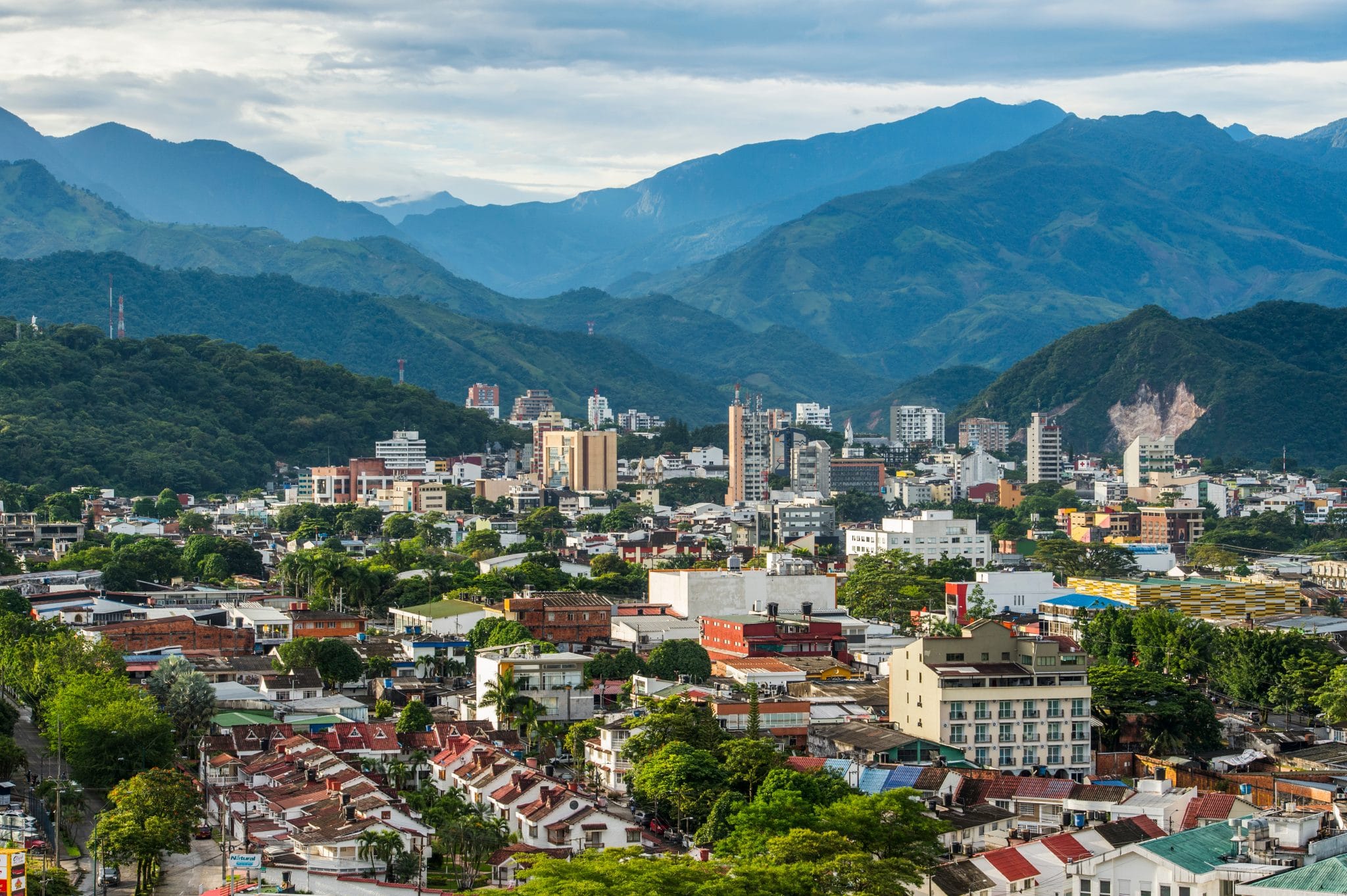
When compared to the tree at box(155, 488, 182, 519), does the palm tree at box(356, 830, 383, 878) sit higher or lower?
lower

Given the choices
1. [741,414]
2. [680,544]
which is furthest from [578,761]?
[741,414]

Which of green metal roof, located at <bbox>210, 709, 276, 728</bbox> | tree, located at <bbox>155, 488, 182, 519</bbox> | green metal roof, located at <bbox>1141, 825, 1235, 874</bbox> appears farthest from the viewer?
tree, located at <bbox>155, 488, 182, 519</bbox>

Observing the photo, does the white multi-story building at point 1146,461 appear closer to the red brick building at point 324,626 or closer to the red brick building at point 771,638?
the red brick building at point 771,638

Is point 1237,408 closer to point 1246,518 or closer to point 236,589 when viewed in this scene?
point 1246,518

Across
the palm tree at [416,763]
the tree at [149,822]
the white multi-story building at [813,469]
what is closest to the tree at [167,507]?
the white multi-story building at [813,469]

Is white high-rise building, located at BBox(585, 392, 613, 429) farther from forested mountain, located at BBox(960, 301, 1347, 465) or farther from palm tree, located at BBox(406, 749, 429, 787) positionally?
palm tree, located at BBox(406, 749, 429, 787)

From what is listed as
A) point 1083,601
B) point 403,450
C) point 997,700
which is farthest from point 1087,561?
point 403,450

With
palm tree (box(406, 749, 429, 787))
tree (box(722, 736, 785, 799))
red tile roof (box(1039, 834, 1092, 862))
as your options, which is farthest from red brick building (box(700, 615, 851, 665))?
red tile roof (box(1039, 834, 1092, 862))
